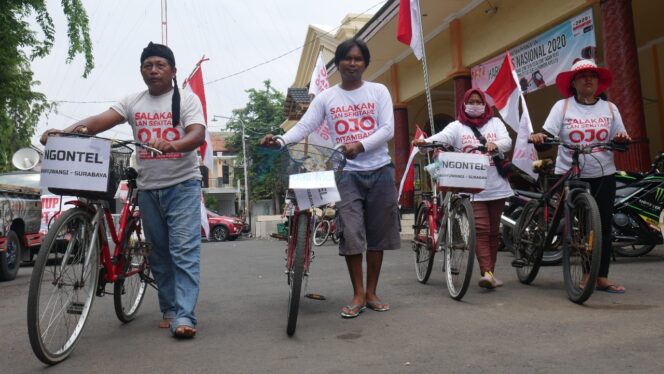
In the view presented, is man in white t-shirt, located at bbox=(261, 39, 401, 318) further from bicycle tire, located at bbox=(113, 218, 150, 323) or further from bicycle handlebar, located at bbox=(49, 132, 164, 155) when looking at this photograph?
bicycle tire, located at bbox=(113, 218, 150, 323)

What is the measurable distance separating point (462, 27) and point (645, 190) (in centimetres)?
773

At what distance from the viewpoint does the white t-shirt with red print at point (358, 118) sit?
4.34 m

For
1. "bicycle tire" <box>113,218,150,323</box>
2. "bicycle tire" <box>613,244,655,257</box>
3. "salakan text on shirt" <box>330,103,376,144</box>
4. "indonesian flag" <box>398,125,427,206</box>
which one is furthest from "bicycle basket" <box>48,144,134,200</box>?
"bicycle tire" <box>613,244,655,257</box>

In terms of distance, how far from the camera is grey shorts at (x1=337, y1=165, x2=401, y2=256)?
4289mm

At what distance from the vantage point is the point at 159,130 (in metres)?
3.99

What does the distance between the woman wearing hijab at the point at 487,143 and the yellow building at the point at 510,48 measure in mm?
2813

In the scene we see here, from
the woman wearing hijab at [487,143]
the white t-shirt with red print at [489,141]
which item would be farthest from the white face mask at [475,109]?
the white t-shirt with red print at [489,141]

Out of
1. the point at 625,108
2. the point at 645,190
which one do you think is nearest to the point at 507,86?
the point at 625,108

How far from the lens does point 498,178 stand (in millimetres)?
5258

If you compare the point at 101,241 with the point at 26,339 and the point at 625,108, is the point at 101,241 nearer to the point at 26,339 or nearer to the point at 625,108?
the point at 26,339

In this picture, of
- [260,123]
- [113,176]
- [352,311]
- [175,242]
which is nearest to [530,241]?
[352,311]

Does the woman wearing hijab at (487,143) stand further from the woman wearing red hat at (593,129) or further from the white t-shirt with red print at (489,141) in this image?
the woman wearing red hat at (593,129)

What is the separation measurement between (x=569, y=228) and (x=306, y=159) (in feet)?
6.86

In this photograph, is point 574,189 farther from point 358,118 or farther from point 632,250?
point 632,250
